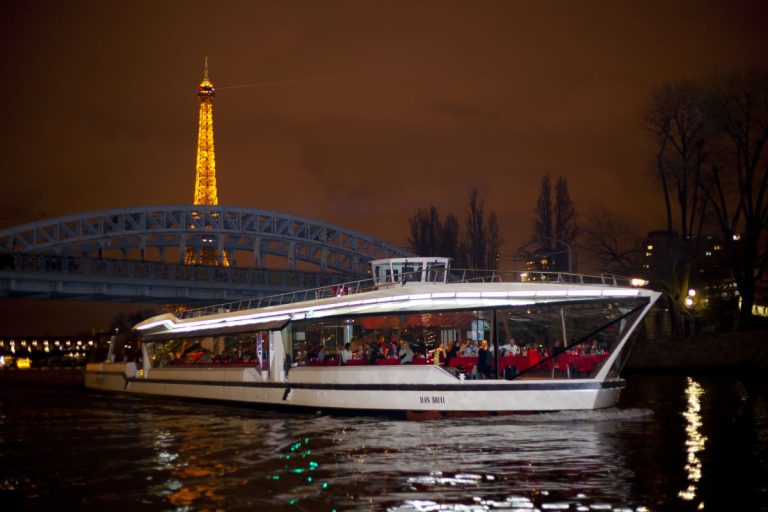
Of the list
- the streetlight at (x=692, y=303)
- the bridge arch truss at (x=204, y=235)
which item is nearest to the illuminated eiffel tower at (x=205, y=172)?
the bridge arch truss at (x=204, y=235)

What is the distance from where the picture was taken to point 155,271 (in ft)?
305

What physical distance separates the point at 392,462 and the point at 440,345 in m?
9.27

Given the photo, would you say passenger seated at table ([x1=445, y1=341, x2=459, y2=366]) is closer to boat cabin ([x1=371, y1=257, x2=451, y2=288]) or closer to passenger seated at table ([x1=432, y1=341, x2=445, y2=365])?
passenger seated at table ([x1=432, y1=341, x2=445, y2=365])

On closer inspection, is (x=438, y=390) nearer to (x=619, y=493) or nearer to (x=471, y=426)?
(x=471, y=426)

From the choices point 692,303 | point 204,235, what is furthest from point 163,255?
point 692,303

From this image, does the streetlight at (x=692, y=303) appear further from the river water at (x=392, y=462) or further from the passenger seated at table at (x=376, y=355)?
the passenger seated at table at (x=376, y=355)

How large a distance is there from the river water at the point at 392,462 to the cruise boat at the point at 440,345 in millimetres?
699

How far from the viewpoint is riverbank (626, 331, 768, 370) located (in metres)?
49.2

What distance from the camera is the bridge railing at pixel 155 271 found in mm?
81500

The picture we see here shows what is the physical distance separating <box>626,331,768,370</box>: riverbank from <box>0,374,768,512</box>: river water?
1999 centimetres

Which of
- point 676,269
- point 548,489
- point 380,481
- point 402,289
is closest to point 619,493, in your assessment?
point 548,489

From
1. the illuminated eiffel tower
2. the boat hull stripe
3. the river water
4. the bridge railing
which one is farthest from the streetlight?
the illuminated eiffel tower

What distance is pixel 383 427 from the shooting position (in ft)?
81.2

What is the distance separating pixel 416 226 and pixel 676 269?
51527 mm
